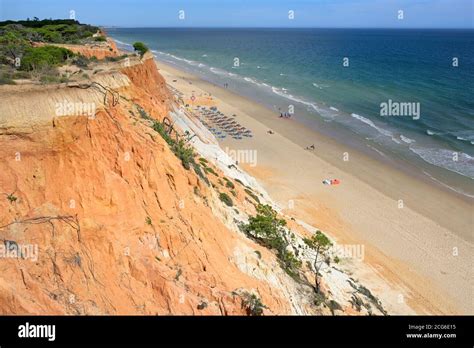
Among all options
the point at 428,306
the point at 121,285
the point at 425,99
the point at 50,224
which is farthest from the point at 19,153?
the point at 425,99

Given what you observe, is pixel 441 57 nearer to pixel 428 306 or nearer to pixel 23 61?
pixel 428 306
